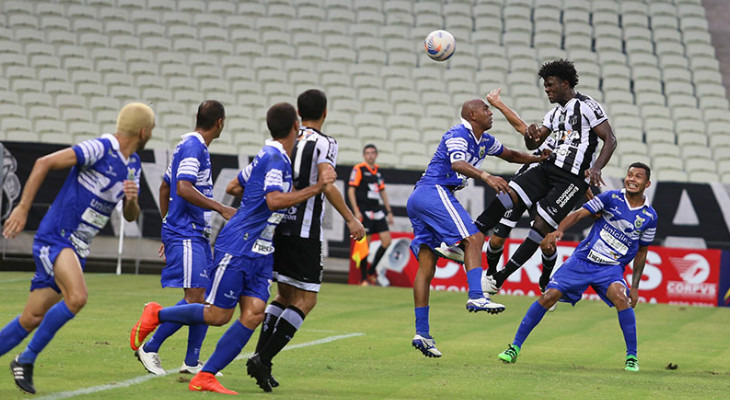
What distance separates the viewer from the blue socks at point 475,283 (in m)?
9.20

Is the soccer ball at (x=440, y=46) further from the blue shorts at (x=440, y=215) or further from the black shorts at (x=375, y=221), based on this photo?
the black shorts at (x=375, y=221)

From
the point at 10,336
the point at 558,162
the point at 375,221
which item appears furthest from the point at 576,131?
the point at 375,221

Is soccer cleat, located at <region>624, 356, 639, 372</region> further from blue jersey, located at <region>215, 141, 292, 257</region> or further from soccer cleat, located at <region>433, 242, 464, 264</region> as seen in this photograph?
blue jersey, located at <region>215, 141, 292, 257</region>

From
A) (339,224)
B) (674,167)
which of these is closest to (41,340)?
(339,224)

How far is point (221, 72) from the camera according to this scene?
2384cm

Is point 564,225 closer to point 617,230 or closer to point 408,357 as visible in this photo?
point 617,230

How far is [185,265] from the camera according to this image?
790 cm

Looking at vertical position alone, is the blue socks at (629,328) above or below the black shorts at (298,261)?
below

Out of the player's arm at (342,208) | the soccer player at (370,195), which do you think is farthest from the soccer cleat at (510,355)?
the soccer player at (370,195)

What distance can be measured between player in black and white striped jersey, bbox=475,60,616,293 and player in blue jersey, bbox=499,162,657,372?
360mm

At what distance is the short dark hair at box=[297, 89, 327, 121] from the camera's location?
7.54 meters

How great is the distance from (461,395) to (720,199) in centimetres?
1331

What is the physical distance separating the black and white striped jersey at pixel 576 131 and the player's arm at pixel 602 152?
7 cm

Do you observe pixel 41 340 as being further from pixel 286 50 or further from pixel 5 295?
pixel 286 50
